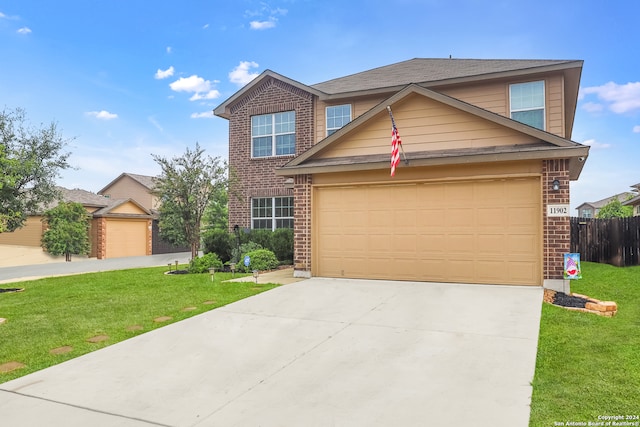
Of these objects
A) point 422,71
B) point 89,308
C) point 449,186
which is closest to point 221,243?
point 89,308

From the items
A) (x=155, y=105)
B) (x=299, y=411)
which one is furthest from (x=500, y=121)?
(x=155, y=105)

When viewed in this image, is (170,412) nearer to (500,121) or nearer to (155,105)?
(500,121)

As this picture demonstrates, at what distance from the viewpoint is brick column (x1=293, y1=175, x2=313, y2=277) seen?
35.4 feet

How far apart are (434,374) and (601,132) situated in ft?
112

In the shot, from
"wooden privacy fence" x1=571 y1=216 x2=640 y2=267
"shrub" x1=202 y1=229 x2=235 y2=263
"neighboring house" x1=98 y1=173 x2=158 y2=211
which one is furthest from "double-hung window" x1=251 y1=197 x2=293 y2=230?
"neighboring house" x1=98 y1=173 x2=158 y2=211

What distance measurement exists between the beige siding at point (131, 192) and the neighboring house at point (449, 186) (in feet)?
83.4

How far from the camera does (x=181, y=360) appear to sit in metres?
5.21

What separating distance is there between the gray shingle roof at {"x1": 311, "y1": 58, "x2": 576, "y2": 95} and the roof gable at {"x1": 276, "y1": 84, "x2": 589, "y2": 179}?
4607mm

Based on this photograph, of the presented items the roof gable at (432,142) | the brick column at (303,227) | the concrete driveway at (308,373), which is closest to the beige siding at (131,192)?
the brick column at (303,227)

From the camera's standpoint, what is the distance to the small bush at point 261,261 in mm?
13484

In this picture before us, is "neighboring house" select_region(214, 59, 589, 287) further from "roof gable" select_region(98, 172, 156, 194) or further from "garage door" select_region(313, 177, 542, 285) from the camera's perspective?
"roof gable" select_region(98, 172, 156, 194)

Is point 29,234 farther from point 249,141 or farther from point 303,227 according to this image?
point 303,227

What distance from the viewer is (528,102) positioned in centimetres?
1329

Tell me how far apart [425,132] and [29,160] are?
13.8 m
